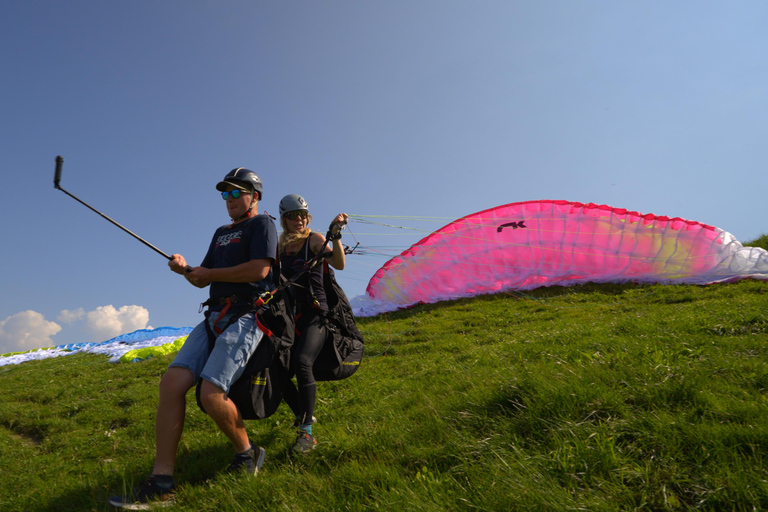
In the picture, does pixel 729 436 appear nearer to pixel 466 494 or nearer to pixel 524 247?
pixel 466 494

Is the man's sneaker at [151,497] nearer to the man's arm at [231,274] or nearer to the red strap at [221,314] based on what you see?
the red strap at [221,314]

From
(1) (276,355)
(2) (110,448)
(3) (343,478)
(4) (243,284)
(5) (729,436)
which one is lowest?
(2) (110,448)

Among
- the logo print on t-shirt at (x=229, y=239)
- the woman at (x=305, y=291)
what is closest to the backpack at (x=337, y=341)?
the woman at (x=305, y=291)

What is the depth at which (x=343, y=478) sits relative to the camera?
319cm

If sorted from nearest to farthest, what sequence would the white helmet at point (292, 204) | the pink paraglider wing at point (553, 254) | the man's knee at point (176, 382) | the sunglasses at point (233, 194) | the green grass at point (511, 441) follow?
the green grass at point (511, 441)
the man's knee at point (176, 382)
the sunglasses at point (233, 194)
the white helmet at point (292, 204)
the pink paraglider wing at point (553, 254)

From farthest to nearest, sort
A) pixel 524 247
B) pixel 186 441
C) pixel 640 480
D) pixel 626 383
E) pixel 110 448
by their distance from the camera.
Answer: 1. pixel 524 247
2. pixel 110 448
3. pixel 186 441
4. pixel 626 383
5. pixel 640 480

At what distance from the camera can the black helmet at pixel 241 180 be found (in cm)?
428

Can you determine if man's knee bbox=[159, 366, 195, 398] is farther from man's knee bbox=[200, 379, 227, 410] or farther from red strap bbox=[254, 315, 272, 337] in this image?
red strap bbox=[254, 315, 272, 337]

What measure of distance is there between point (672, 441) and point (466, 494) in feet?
4.65

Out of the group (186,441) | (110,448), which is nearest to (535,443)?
(186,441)

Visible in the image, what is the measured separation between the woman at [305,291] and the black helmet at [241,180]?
87cm

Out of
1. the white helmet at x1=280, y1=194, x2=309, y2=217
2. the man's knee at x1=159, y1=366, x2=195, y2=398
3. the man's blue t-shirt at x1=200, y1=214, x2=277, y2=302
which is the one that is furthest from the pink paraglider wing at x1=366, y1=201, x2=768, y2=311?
the man's knee at x1=159, y1=366, x2=195, y2=398

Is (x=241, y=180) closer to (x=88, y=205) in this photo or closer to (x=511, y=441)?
(x=88, y=205)

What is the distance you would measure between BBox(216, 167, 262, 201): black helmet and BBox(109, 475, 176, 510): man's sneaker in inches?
108
